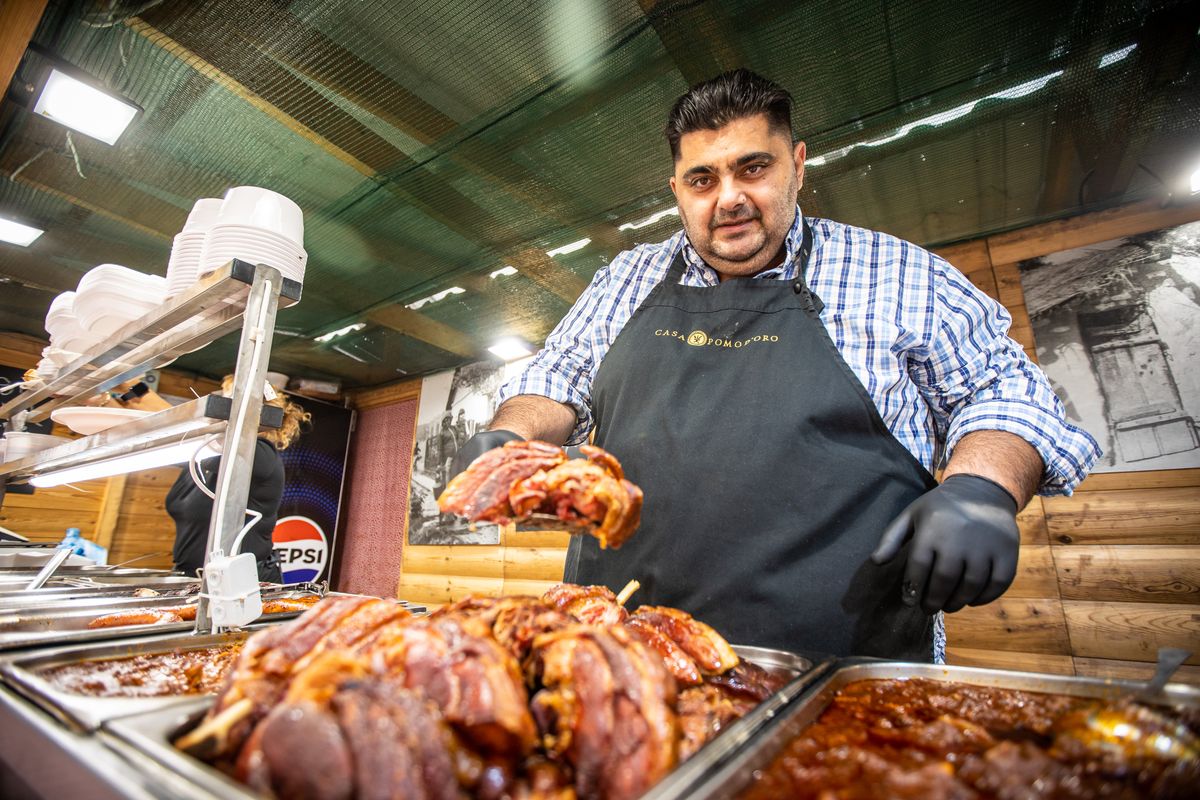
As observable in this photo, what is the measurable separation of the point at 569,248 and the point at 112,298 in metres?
3.35

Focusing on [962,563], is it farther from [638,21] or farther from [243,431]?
[638,21]

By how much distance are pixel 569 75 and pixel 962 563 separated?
3.25 meters

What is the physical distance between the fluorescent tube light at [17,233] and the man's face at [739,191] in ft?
20.2

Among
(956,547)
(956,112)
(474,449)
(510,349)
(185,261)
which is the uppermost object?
(956,112)

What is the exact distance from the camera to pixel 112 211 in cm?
478

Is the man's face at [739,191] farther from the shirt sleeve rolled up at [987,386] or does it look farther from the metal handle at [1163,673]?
the metal handle at [1163,673]

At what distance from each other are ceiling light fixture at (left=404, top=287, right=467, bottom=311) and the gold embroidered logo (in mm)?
4308

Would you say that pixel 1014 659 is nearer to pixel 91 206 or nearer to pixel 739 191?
pixel 739 191

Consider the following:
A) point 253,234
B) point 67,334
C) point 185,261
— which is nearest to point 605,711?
point 253,234

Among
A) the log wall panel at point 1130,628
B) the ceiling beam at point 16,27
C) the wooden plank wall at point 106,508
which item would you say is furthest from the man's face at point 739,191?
the wooden plank wall at point 106,508

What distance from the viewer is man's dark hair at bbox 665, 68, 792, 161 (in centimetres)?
226

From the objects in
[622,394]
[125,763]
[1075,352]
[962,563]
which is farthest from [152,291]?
[1075,352]

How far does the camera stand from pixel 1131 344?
4.25 m

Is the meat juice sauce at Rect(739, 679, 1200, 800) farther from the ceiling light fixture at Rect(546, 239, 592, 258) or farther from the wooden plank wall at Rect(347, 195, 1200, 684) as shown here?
the ceiling light fixture at Rect(546, 239, 592, 258)
